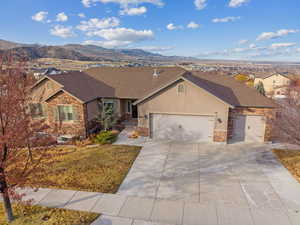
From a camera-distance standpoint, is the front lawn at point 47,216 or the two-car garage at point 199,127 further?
the two-car garage at point 199,127

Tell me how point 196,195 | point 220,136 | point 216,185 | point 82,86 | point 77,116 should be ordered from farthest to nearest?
point 82,86, point 77,116, point 220,136, point 216,185, point 196,195

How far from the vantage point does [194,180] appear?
375 inches

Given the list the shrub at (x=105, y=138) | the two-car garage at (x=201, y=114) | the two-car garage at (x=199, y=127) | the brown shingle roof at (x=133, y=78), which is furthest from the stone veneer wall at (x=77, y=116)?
the two-car garage at (x=199, y=127)

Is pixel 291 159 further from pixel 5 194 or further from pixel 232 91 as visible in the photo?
pixel 5 194

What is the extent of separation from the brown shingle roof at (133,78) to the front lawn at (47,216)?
1093 cm

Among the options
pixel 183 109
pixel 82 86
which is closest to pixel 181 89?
pixel 183 109

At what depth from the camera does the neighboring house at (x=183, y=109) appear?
13.6m

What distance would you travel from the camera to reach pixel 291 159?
11.5 metres

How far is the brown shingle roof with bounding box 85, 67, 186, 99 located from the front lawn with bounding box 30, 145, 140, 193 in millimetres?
5895

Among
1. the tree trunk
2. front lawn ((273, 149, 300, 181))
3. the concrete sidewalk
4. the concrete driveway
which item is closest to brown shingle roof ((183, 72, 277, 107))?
the concrete driveway

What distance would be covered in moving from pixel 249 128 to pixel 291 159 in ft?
10.9

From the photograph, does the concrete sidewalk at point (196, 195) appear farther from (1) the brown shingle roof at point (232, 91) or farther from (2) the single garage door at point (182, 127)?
(1) the brown shingle roof at point (232, 91)

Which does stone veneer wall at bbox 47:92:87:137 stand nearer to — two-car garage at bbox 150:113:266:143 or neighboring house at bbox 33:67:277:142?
neighboring house at bbox 33:67:277:142

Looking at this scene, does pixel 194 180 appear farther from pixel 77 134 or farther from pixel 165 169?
pixel 77 134
